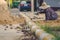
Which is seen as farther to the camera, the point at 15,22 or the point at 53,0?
the point at 53,0

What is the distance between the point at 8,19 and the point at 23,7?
20.5 m

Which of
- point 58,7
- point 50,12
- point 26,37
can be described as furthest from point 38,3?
point 26,37

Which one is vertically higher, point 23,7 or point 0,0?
point 0,0

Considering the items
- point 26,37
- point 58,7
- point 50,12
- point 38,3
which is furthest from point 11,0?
point 26,37

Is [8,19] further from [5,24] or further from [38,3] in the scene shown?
[38,3]

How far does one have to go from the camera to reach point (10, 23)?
57.3ft

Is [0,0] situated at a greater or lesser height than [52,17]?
greater

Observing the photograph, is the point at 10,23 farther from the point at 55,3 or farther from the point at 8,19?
the point at 55,3

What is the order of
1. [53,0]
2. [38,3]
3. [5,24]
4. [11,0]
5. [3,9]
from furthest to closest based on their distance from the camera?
[11,0] → [38,3] → [53,0] → [3,9] → [5,24]

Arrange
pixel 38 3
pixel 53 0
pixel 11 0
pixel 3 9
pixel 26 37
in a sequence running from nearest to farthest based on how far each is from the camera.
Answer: pixel 26 37 → pixel 3 9 → pixel 53 0 → pixel 38 3 → pixel 11 0

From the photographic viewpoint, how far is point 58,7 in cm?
3056

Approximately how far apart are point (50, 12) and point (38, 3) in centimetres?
1477

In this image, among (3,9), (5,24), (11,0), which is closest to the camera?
(5,24)

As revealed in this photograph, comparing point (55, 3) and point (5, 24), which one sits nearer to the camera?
point (5, 24)
